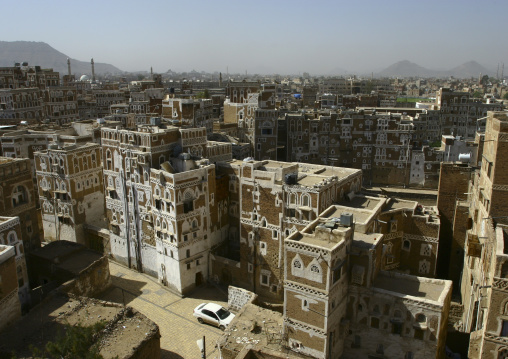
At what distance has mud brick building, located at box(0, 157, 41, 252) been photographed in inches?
1761

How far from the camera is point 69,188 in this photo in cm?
5366

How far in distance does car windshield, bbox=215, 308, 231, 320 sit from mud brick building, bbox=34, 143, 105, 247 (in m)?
25.5

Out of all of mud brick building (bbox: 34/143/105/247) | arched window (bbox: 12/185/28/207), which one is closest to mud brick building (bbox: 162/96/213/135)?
mud brick building (bbox: 34/143/105/247)

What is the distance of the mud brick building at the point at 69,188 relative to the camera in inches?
2114

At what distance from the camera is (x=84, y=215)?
184ft

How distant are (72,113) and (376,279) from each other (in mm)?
92375

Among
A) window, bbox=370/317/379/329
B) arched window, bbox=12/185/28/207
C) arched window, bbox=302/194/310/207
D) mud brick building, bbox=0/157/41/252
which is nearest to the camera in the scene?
window, bbox=370/317/379/329

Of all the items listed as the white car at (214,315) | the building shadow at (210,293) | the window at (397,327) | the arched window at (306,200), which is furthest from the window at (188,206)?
the window at (397,327)

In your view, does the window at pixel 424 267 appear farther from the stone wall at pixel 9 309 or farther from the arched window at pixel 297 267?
the stone wall at pixel 9 309

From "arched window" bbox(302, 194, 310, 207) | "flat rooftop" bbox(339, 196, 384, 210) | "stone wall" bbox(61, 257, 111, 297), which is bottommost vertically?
"stone wall" bbox(61, 257, 111, 297)

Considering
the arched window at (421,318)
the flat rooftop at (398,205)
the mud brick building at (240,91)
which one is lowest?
the arched window at (421,318)

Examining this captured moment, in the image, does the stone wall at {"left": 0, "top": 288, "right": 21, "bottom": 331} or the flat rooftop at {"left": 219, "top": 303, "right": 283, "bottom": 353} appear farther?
the stone wall at {"left": 0, "top": 288, "right": 21, "bottom": 331}

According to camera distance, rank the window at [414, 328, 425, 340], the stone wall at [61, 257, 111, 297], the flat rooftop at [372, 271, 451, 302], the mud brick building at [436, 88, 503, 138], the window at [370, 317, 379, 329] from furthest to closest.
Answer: the mud brick building at [436, 88, 503, 138], the stone wall at [61, 257, 111, 297], the window at [370, 317, 379, 329], the flat rooftop at [372, 271, 451, 302], the window at [414, 328, 425, 340]

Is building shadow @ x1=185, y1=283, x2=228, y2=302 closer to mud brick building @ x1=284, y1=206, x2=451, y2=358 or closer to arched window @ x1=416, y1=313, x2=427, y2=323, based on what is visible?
mud brick building @ x1=284, y1=206, x2=451, y2=358
